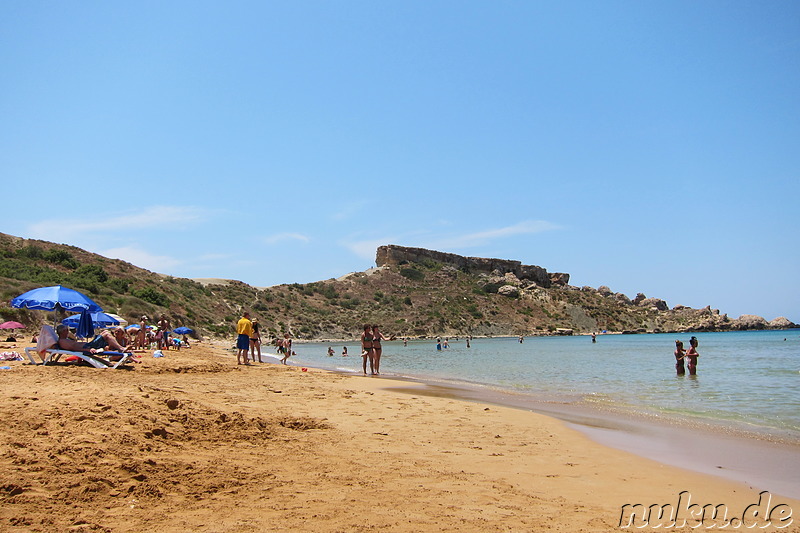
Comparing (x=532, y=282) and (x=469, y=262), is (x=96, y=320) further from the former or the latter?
(x=532, y=282)

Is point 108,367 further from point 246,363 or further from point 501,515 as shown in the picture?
A: point 501,515

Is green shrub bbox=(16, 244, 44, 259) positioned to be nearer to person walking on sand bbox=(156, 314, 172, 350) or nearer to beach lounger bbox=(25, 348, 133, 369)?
person walking on sand bbox=(156, 314, 172, 350)

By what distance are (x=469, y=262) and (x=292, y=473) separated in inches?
4224

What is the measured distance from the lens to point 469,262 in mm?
110938

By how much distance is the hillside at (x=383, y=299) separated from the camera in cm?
4384

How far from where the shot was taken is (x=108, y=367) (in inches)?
455

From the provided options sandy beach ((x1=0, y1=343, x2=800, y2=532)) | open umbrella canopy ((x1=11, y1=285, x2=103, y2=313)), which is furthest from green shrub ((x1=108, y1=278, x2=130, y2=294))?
sandy beach ((x1=0, y1=343, x2=800, y2=532))

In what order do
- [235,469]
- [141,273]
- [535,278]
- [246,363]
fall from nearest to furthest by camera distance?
[235,469] < [246,363] < [141,273] < [535,278]

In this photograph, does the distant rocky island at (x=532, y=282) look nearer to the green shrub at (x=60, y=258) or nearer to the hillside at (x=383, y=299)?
the hillside at (x=383, y=299)

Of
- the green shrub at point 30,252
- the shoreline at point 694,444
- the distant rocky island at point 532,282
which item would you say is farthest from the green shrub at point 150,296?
the distant rocky island at point 532,282

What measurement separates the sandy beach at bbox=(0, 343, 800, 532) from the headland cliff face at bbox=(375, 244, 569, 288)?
320 feet

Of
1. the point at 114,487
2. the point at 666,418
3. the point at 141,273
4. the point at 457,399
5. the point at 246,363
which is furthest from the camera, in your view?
the point at 141,273

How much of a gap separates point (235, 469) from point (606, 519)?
2.95 meters

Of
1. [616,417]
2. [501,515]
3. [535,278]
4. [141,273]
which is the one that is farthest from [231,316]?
[535,278]
